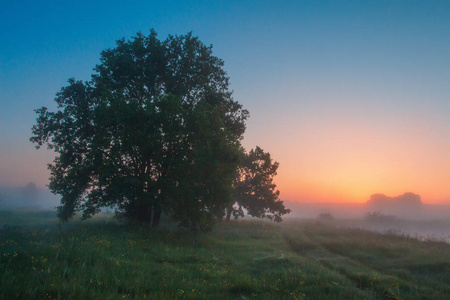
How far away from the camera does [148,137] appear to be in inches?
699

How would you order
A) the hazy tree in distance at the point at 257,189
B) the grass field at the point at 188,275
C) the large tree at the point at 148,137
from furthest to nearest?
the hazy tree in distance at the point at 257,189
the large tree at the point at 148,137
the grass field at the point at 188,275

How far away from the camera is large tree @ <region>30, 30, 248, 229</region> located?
727 inches

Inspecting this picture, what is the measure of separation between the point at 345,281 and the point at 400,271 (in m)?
5.11

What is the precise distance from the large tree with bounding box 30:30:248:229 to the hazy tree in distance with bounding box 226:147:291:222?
13.9m

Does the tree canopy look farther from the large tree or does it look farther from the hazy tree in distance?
the hazy tree in distance

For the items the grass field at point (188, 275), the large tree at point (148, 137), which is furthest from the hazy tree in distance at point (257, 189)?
the grass field at point (188, 275)

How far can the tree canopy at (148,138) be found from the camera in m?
18.5

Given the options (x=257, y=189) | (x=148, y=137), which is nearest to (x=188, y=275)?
(x=148, y=137)

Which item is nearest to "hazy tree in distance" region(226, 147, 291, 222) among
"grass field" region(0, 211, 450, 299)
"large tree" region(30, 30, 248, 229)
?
"large tree" region(30, 30, 248, 229)

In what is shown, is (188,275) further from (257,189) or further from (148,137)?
(257,189)

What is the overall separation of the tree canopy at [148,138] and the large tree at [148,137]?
75 millimetres

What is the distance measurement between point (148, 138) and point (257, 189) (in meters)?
22.3

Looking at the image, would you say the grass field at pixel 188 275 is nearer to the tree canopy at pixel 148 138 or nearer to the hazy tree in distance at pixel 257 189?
the tree canopy at pixel 148 138

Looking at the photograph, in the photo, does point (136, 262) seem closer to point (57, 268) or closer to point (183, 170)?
point (57, 268)
